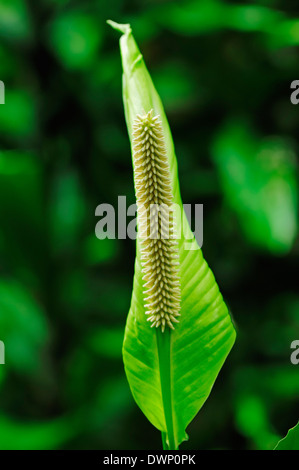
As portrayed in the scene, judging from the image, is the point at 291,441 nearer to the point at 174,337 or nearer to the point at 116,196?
the point at 174,337

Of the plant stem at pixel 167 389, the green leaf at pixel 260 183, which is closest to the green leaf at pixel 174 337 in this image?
the plant stem at pixel 167 389

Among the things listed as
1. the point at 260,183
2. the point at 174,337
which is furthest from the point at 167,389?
the point at 260,183

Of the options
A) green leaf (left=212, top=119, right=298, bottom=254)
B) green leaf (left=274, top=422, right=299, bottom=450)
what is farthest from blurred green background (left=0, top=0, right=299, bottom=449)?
green leaf (left=274, top=422, right=299, bottom=450)

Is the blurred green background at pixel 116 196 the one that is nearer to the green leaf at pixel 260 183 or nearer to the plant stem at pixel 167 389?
the green leaf at pixel 260 183

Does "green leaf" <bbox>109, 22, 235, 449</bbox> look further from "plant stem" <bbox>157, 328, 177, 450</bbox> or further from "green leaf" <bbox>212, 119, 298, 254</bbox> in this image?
"green leaf" <bbox>212, 119, 298, 254</bbox>
